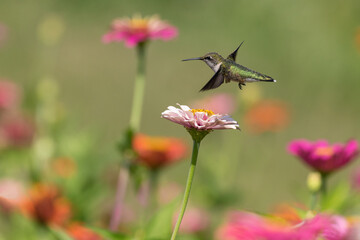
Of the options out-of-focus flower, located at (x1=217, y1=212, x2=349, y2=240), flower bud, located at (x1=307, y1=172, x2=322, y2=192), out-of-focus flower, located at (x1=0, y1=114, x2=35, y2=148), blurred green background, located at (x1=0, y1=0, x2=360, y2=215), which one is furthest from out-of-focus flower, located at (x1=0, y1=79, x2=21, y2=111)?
out-of-focus flower, located at (x1=217, y1=212, x2=349, y2=240)

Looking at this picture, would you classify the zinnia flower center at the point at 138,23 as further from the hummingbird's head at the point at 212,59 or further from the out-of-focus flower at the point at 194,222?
the out-of-focus flower at the point at 194,222

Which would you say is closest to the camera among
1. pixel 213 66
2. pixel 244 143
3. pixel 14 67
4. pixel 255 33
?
pixel 213 66

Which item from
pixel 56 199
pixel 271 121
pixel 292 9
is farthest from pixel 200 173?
pixel 292 9

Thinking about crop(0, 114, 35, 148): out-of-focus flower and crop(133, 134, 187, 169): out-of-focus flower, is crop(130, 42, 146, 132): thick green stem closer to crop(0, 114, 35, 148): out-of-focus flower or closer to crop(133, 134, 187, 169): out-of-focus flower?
crop(133, 134, 187, 169): out-of-focus flower

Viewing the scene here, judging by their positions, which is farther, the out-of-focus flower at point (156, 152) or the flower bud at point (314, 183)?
the out-of-focus flower at point (156, 152)

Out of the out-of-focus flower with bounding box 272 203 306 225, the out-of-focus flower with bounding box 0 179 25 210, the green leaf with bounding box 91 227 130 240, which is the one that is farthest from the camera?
the out-of-focus flower with bounding box 0 179 25 210

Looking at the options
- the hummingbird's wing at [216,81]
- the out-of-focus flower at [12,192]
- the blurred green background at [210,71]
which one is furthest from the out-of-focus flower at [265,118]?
the hummingbird's wing at [216,81]

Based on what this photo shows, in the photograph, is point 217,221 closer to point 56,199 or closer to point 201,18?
point 56,199
